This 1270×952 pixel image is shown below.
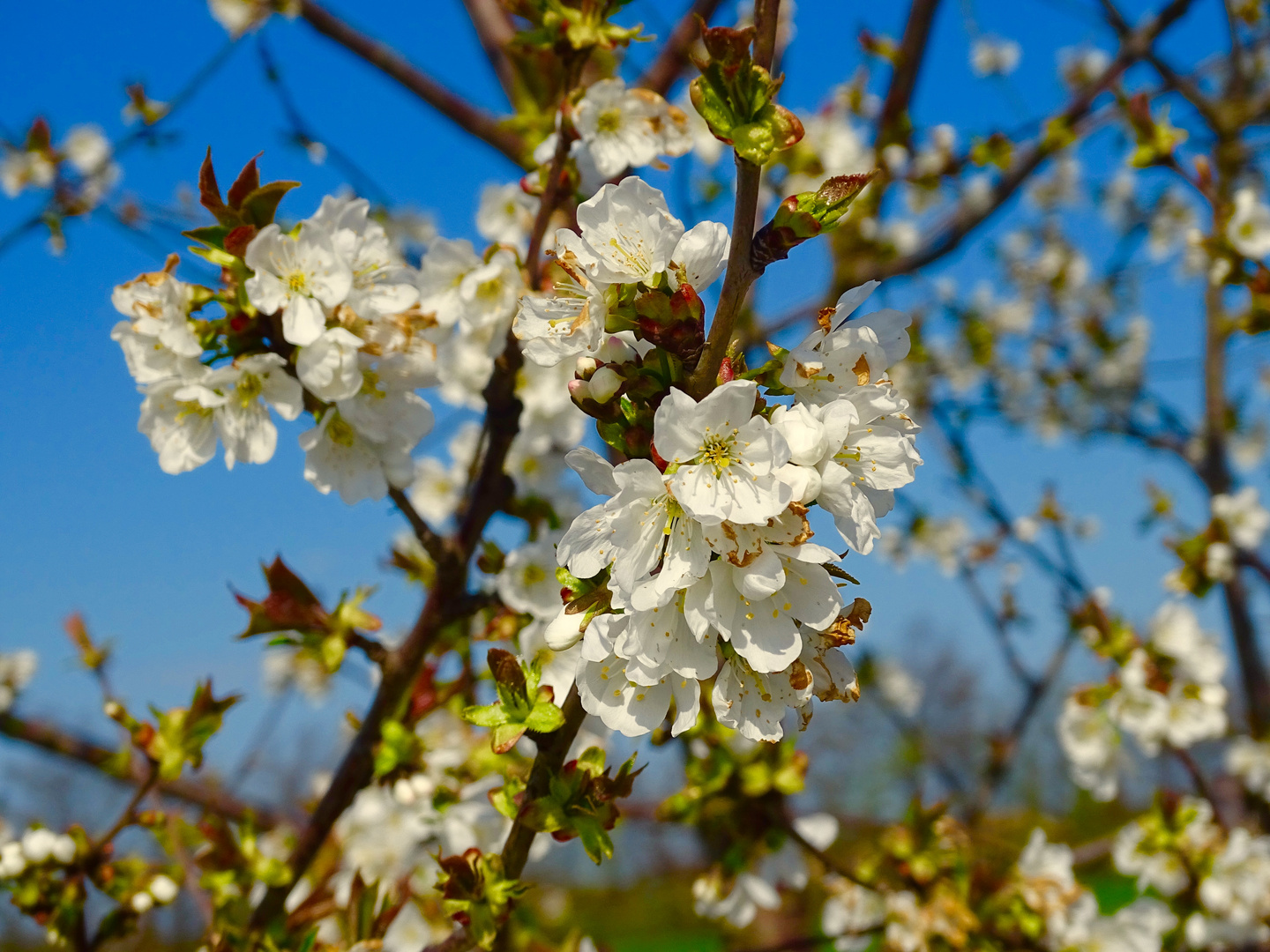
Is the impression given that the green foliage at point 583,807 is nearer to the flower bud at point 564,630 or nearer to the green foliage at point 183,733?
the flower bud at point 564,630

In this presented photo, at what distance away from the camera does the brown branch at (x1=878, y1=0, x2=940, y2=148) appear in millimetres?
2633

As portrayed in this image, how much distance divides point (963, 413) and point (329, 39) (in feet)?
10.8

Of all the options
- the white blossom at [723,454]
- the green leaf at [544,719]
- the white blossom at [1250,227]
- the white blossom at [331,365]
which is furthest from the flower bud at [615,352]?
the white blossom at [1250,227]

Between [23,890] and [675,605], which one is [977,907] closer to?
[675,605]

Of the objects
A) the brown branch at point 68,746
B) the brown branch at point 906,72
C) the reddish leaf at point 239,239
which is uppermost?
the brown branch at point 906,72

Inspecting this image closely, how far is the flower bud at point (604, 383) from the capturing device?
2.87 feet


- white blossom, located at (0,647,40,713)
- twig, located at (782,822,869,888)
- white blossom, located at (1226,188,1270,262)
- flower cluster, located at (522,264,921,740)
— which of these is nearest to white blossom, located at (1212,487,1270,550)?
white blossom, located at (1226,188,1270,262)

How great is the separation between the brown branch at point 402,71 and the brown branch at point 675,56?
1.70ft

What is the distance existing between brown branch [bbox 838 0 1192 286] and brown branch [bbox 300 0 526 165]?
4.43 feet

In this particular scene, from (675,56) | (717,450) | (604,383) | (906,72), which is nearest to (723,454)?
(717,450)

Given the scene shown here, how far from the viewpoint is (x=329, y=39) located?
271cm

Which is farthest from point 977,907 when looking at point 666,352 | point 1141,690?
point 666,352

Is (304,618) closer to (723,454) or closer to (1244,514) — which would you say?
(723,454)

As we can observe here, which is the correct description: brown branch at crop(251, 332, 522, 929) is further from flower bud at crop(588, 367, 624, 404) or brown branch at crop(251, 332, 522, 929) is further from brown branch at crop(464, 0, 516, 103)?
brown branch at crop(464, 0, 516, 103)
